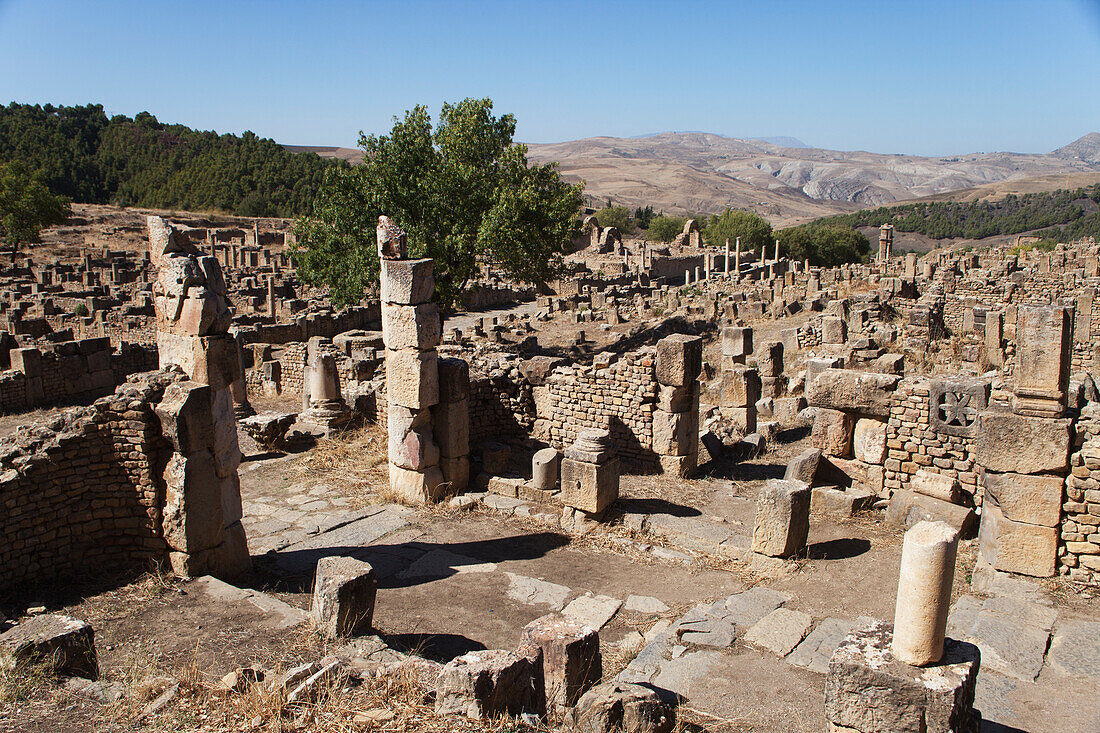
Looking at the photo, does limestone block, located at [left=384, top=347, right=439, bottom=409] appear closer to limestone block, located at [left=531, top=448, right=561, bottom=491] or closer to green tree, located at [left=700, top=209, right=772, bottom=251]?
limestone block, located at [left=531, top=448, right=561, bottom=491]

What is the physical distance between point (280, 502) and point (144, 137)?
109 m

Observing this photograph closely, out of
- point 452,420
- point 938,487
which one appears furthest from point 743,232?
point 938,487

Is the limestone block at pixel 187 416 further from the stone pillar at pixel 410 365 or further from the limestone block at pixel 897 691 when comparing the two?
the limestone block at pixel 897 691

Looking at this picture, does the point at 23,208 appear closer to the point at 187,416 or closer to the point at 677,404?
the point at 187,416

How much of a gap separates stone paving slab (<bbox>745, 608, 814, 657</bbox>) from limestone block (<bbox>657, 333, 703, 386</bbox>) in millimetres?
4644

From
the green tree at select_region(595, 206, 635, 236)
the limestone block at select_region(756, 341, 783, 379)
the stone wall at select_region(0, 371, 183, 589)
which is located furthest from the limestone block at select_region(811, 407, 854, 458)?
the green tree at select_region(595, 206, 635, 236)

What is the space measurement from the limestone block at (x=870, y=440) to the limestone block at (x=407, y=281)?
6.40m

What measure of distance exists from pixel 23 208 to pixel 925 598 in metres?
63.0

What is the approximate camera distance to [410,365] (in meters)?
11.1

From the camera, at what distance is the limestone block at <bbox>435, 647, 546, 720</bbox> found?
5.05 metres

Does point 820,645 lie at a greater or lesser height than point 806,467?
lesser

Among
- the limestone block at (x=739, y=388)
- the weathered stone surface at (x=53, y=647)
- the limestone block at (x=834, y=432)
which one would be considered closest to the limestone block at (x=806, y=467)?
the limestone block at (x=834, y=432)

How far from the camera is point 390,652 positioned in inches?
250

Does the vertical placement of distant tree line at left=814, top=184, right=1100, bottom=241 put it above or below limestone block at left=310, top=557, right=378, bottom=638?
above
